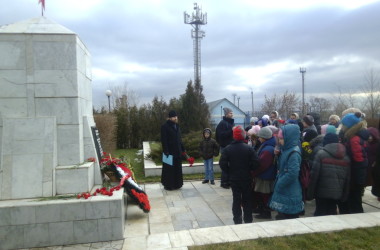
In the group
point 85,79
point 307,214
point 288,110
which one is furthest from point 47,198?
point 288,110

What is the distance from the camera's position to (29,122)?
461cm

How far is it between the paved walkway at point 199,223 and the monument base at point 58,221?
15cm

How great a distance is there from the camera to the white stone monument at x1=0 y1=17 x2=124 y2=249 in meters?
4.23

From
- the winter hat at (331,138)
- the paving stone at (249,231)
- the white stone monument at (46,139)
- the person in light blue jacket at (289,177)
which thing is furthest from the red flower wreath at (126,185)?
the winter hat at (331,138)

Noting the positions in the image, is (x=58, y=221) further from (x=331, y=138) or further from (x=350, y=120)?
(x=350, y=120)

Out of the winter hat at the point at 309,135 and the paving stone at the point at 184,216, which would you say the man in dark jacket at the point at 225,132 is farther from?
the paving stone at the point at 184,216

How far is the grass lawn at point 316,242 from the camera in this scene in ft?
11.8

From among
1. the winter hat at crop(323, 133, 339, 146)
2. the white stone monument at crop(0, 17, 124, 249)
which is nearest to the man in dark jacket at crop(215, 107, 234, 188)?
the winter hat at crop(323, 133, 339, 146)

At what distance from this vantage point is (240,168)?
4.83 meters

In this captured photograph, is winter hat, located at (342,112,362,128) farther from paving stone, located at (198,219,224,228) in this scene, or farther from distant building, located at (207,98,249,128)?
distant building, located at (207,98,249,128)

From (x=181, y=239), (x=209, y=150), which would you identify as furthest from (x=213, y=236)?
(x=209, y=150)

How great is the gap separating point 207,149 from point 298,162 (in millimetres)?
3573

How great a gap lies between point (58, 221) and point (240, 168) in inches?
109

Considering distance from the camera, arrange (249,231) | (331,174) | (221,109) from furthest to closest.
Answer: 1. (221,109)
2. (331,174)
3. (249,231)
